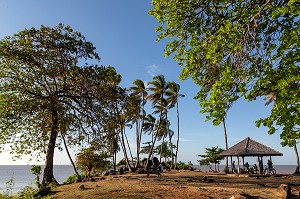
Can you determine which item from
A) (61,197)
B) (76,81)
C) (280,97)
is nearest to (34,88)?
(76,81)

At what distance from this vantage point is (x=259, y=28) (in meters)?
8.38

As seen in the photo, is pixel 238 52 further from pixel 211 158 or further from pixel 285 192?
pixel 211 158

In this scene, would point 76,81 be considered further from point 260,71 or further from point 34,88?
point 260,71

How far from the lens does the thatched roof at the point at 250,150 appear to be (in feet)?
92.8

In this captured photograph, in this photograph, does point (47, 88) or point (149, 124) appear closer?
point (47, 88)

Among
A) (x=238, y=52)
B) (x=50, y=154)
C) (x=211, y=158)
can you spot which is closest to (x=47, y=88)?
(x=50, y=154)

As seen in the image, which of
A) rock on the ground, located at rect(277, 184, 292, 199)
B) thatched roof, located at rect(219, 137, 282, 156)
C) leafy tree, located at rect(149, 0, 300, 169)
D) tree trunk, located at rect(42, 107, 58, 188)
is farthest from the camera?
thatched roof, located at rect(219, 137, 282, 156)

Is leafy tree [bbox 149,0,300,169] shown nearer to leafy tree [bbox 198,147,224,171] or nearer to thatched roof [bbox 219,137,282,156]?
thatched roof [bbox 219,137,282,156]

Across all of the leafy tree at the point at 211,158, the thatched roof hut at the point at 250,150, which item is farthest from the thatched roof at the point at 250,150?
the leafy tree at the point at 211,158

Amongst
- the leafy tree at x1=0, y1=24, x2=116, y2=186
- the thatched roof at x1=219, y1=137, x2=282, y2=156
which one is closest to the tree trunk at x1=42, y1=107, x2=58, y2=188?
the leafy tree at x1=0, y1=24, x2=116, y2=186

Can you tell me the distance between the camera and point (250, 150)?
2872 cm

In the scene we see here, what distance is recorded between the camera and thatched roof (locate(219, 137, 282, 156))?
1113 inches

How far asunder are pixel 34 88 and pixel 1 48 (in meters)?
2.91

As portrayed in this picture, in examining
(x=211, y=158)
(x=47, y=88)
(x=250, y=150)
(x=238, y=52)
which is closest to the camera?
(x=238, y=52)
